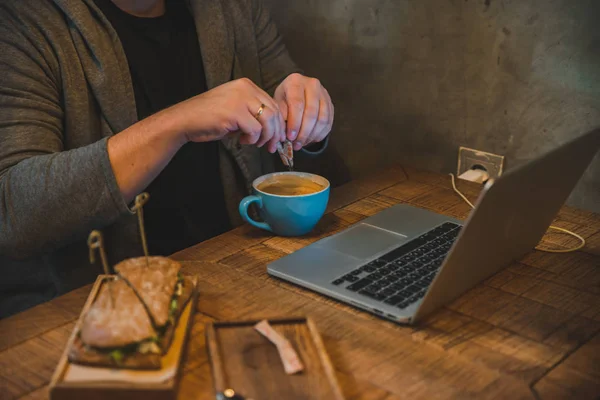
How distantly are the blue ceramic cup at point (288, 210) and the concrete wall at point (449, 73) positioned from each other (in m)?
0.53

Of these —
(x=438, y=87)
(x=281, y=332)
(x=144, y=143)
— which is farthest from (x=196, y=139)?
(x=438, y=87)

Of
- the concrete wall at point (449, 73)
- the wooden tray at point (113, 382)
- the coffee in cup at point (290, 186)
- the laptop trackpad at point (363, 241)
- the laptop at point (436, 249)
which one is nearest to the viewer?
the wooden tray at point (113, 382)

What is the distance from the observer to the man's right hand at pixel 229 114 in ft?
3.76

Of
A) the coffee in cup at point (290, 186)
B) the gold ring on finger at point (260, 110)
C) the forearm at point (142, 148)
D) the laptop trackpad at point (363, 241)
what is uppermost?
the gold ring on finger at point (260, 110)

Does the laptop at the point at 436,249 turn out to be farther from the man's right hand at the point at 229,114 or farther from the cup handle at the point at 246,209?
the man's right hand at the point at 229,114

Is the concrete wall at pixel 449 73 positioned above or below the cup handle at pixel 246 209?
above

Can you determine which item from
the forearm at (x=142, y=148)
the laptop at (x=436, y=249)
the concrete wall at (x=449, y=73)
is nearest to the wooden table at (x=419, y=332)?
the laptop at (x=436, y=249)

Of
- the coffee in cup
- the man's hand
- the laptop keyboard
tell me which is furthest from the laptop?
the man's hand

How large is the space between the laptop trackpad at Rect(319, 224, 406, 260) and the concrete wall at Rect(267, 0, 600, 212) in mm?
512

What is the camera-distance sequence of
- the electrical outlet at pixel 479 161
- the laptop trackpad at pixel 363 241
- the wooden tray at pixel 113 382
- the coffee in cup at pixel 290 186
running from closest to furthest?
the wooden tray at pixel 113 382 → the laptop trackpad at pixel 363 241 → the coffee in cup at pixel 290 186 → the electrical outlet at pixel 479 161

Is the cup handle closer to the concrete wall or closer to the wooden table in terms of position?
the wooden table

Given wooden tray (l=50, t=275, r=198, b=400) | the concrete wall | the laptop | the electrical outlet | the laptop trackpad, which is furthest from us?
the electrical outlet

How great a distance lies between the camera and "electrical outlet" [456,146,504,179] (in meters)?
1.55

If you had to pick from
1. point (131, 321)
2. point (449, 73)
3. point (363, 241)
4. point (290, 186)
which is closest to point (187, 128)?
point (290, 186)
